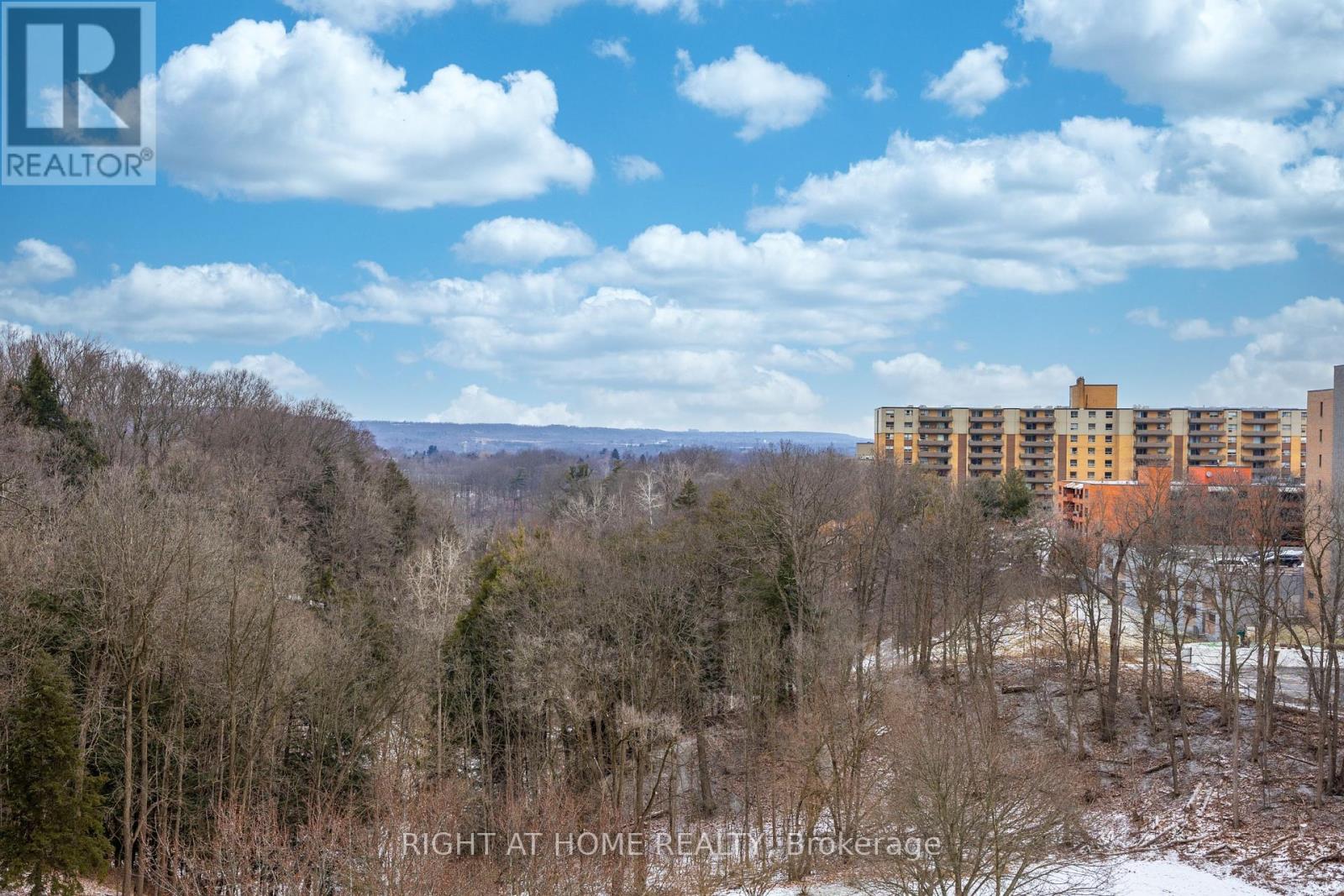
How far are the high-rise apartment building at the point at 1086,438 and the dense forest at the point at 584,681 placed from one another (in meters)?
51.3

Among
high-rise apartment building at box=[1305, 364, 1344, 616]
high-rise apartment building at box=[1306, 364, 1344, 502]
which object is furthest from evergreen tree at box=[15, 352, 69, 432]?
high-rise apartment building at box=[1306, 364, 1344, 502]

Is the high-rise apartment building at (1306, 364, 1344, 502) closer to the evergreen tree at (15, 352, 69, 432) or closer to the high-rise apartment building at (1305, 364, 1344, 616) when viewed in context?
the high-rise apartment building at (1305, 364, 1344, 616)

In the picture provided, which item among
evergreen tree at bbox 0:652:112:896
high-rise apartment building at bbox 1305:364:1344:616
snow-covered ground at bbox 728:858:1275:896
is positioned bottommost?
snow-covered ground at bbox 728:858:1275:896

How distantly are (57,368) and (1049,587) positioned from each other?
48.2 metres

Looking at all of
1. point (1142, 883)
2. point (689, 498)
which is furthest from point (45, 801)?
point (689, 498)

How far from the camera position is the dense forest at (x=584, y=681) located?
1859 centimetres

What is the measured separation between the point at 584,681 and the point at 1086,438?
73.4 meters

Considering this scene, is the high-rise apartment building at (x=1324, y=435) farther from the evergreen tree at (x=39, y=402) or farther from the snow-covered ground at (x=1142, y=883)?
the evergreen tree at (x=39, y=402)

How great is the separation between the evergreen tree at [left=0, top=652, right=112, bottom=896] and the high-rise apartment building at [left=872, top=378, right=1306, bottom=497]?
74.7 m

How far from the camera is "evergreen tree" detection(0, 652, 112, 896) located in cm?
1803

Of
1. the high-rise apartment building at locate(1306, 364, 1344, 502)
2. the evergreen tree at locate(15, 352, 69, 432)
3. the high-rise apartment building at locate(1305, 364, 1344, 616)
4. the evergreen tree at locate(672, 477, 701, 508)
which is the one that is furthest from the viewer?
the evergreen tree at locate(672, 477, 701, 508)

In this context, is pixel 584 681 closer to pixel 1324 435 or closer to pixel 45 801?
pixel 45 801

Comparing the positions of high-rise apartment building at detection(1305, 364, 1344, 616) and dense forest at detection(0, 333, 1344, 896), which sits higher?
high-rise apartment building at detection(1305, 364, 1344, 616)

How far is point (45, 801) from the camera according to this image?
18.4 m
